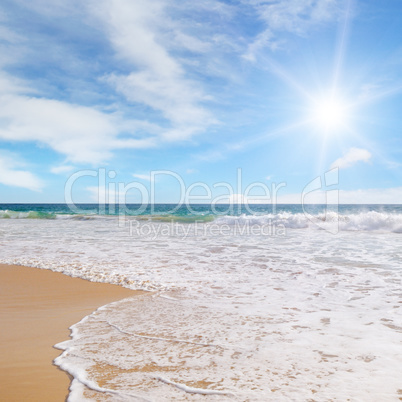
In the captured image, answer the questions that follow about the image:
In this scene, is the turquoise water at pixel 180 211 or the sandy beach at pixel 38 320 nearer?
the sandy beach at pixel 38 320

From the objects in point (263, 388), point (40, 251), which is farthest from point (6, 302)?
point (40, 251)

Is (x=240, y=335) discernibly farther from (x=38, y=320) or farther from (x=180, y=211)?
(x=180, y=211)

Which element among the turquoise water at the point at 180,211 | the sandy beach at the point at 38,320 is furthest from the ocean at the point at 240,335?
the turquoise water at the point at 180,211

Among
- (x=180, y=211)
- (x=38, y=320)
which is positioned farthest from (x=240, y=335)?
(x=180, y=211)

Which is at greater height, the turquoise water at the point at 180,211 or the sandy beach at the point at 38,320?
the turquoise water at the point at 180,211

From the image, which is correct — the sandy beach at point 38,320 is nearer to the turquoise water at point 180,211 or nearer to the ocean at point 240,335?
the ocean at point 240,335

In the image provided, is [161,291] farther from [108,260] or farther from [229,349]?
[108,260]

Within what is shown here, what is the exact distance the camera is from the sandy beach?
2496 mm

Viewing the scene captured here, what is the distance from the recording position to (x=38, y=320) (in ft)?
13.3

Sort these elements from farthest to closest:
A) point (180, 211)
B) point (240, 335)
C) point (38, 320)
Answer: point (180, 211) < point (38, 320) < point (240, 335)

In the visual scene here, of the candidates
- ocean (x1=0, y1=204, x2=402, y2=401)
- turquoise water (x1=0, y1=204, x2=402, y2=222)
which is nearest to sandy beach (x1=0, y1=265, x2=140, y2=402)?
ocean (x1=0, y1=204, x2=402, y2=401)

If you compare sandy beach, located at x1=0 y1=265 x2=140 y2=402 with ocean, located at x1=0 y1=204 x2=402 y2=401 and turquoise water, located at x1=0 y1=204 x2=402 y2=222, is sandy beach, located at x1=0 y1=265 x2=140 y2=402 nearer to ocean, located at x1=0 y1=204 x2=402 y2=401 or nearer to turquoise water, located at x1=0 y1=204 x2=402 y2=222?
ocean, located at x1=0 y1=204 x2=402 y2=401

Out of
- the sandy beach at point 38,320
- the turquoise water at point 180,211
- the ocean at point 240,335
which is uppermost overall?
the turquoise water at point 180,211

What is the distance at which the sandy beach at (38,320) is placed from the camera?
2496 millimetres
